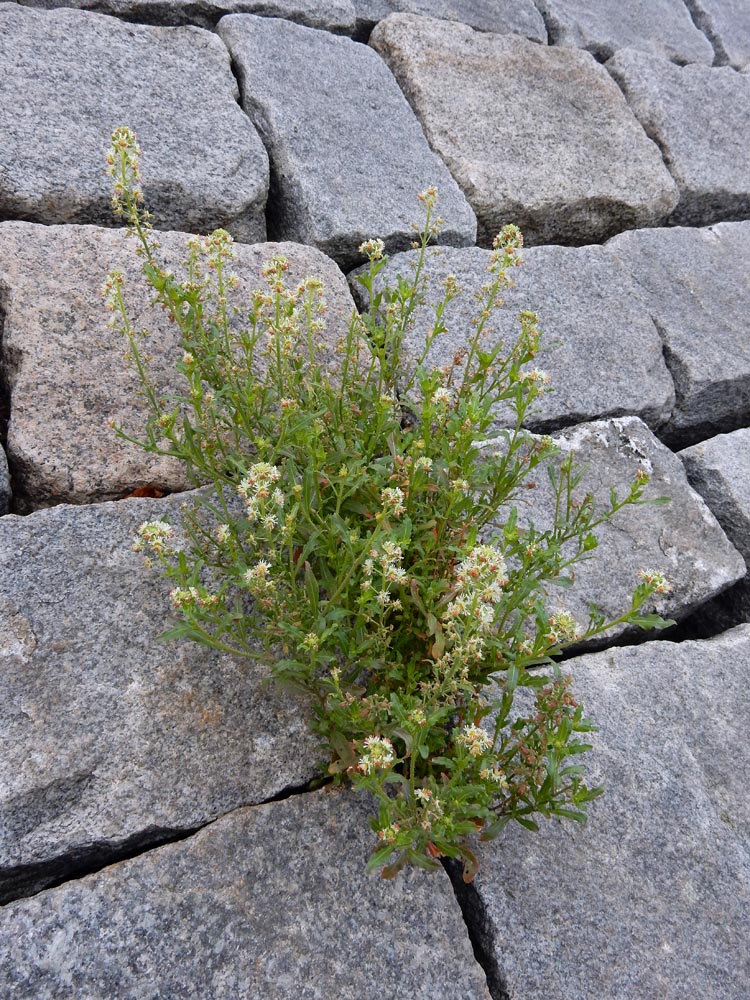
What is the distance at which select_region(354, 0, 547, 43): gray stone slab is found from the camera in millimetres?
3346

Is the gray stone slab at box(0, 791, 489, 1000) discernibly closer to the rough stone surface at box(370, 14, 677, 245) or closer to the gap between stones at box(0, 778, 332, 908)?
the gap between stones at box(0, 778, 332, 908)

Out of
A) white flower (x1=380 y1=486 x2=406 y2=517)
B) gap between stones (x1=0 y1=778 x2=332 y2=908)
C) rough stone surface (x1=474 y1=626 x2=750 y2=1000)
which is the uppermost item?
white flower (x1=380 y1=486 x2=406 y2=517)

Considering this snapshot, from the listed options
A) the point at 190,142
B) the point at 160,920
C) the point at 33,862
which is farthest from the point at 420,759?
the point at 190,142

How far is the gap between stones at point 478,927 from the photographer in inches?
56.9

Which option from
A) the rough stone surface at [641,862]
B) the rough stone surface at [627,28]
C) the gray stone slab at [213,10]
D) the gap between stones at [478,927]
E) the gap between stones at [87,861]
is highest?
the rough stone surface at [627,28]

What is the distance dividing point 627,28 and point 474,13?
3.18 ft

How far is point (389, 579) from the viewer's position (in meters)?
1.37

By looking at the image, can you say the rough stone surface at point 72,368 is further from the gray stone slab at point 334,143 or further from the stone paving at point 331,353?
the gray stone slab at point 334,143

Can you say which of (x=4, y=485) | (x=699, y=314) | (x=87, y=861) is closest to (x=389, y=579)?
(x=87, y=861)

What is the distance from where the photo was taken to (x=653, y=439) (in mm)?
2488

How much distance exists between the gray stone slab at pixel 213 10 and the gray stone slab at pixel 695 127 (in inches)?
53.0

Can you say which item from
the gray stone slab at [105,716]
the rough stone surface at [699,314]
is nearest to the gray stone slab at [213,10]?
the rough stone surface at [699,314]

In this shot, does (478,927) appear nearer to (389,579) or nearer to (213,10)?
(389,579)

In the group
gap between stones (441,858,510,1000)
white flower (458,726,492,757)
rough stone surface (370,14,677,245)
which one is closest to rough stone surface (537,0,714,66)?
rough stone surface (370,14,677,245)
